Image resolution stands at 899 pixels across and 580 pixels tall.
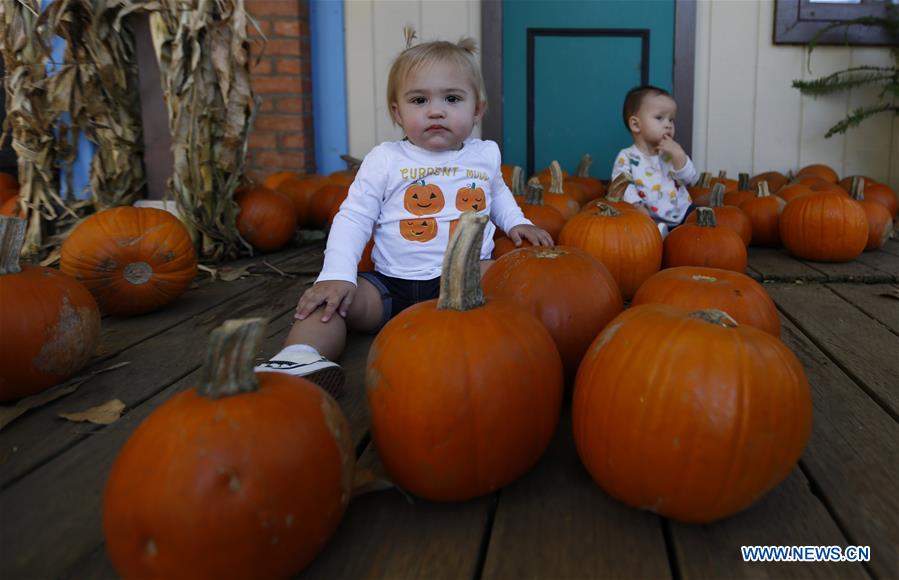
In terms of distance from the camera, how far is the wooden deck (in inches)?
39.5

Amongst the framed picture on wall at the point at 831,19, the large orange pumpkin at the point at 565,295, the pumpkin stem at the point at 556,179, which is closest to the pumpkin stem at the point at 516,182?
the pumpkin stem at the point at 556,179

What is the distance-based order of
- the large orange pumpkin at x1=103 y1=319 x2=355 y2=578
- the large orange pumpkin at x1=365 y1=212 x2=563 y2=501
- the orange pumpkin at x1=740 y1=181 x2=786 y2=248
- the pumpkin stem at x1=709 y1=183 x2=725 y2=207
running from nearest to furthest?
the large orange pumpkin at x1=103 y1=319 x2=355 y2=578, the large orange pumpkin at x1=365 y1=212 x2=563 y2=501, the pumpkin stem at x1=709 y1=183 x2=725 y2=207, the orange pumpkin at x1=740 y1=181 x2=786 y2=248

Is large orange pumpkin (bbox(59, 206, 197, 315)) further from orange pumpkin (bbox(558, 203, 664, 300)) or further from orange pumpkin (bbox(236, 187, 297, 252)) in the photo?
orange pumpkin (bbox(558, 203, 664, 300))

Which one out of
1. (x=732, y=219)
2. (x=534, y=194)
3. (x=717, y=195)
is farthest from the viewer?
(x=717, y=195)

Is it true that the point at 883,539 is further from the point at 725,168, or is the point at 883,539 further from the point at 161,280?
the point at 725,168

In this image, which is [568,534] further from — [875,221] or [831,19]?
[831,19]

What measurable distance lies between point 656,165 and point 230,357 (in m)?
3.15

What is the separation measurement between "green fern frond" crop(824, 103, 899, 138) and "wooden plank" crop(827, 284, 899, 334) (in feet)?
7.97

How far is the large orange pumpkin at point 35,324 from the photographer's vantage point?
5.19 feet

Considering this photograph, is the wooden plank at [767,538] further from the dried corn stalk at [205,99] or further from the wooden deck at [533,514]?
the dried corn stalk at [205,99]

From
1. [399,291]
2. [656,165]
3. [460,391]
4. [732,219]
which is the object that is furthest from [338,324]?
[656,165]

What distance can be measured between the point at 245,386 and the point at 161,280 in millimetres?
1494

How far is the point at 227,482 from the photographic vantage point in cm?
90

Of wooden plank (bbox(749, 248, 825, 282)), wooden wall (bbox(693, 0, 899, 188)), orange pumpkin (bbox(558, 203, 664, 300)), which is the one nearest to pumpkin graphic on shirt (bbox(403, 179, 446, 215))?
orange pumpkin (bbox(558, 203, 664, 300))
